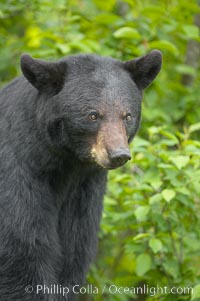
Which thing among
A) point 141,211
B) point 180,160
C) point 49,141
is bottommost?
point 141,211

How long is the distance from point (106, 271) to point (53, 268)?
Result: 10.3 feet

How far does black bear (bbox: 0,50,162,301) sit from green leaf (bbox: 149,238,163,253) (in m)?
0.89

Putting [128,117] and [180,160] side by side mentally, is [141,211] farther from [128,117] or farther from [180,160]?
[128,117]

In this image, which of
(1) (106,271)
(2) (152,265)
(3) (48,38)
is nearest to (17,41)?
(3) (48,38)

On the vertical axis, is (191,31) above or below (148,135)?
above

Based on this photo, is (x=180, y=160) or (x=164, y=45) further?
(x=164, y=45)

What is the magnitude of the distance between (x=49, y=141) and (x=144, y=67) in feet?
3.24

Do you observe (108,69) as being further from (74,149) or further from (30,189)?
(30,189)

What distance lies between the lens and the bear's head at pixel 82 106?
218 inches

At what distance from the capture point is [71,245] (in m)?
6.13

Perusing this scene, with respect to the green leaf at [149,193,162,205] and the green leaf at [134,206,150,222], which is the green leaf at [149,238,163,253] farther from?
the green leaf at [149,193,162,205]

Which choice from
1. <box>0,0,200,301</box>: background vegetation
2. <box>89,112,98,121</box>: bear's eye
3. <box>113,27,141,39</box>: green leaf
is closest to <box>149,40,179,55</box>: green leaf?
<box>0,0,200,301</box>: background vegetation

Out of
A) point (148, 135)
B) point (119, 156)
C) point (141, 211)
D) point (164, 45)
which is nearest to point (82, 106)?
point (119, 156)

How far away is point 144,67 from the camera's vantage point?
594cm
